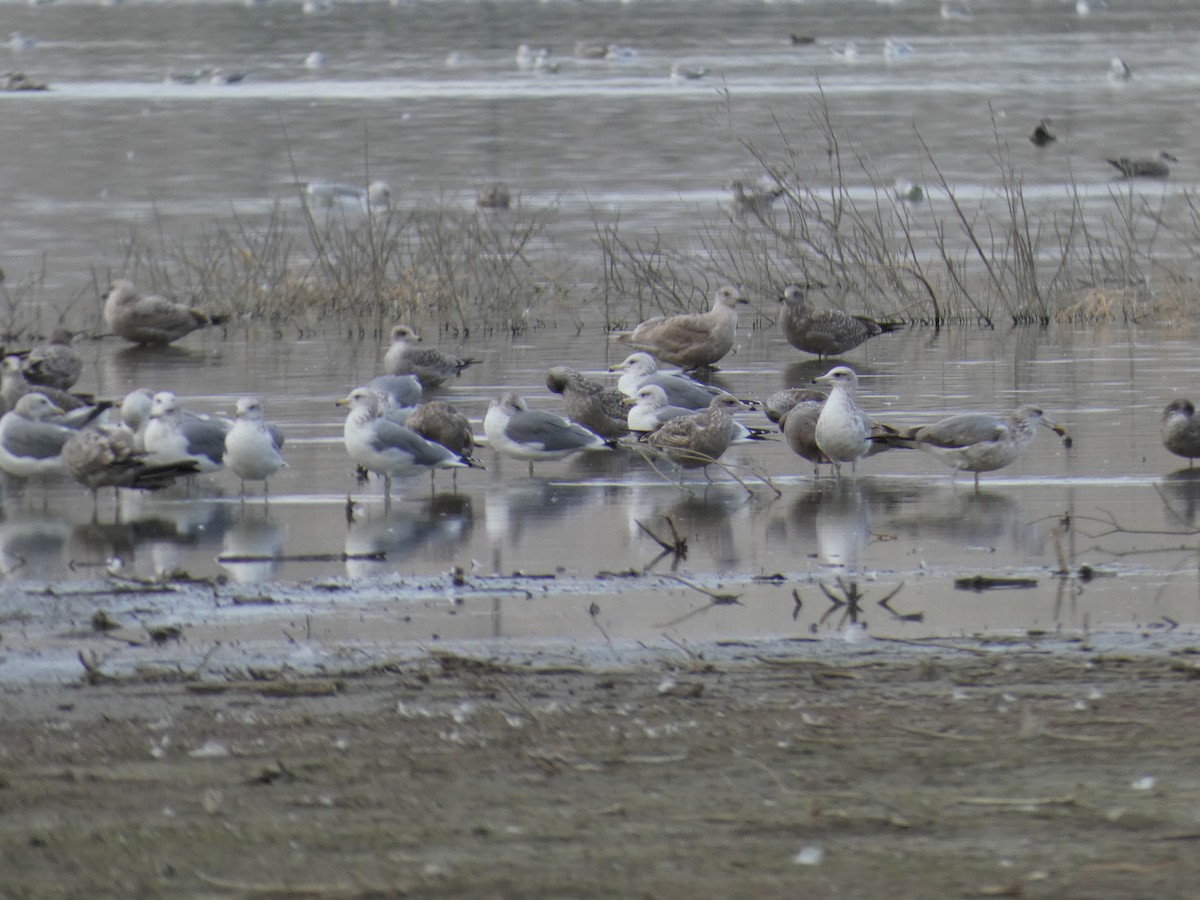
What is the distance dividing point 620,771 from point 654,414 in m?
6.44

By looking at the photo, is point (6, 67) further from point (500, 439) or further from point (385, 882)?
point (385, 882)

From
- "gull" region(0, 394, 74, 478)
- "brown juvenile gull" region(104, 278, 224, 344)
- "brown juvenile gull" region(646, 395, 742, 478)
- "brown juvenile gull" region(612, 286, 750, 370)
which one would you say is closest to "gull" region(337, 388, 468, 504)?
"brown juvenile gull" region(646, 395, 742, 478)

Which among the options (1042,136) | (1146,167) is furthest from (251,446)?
(1042,136)

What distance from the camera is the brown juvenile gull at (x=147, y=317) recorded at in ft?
55.6

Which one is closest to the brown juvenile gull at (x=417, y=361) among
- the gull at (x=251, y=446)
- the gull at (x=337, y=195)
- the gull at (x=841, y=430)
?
the gull at (x=251, y=446)

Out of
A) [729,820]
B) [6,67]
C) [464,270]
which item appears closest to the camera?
[729,820]

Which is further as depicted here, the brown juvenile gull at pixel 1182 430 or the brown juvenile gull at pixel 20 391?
the brown juvenile gull at pixel 20 391

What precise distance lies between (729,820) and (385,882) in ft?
3.06

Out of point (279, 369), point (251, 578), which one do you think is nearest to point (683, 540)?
point (251, 578)

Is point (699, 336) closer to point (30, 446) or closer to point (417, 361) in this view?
point (417, 361)

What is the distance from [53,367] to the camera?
13.9 metres

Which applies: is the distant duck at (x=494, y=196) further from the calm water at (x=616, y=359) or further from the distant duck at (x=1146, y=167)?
the distant duck at (x=1146, y=167)

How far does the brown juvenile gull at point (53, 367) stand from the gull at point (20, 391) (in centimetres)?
34

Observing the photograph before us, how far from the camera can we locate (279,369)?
51.2ft
